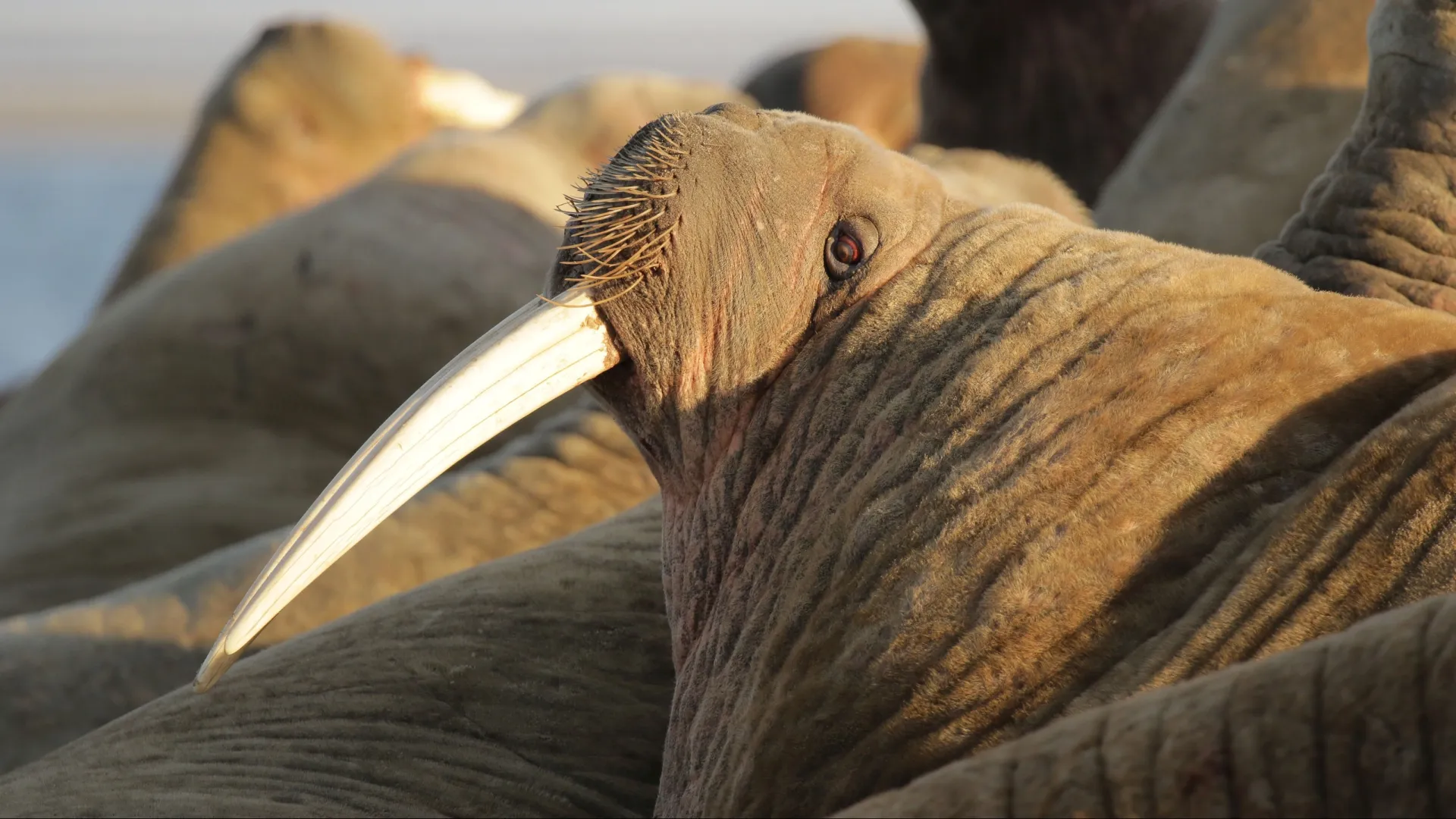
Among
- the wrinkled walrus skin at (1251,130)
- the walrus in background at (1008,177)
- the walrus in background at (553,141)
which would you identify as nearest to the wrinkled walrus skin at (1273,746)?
the walrus in background at (1008,177)

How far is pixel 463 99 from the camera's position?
36.0 feet

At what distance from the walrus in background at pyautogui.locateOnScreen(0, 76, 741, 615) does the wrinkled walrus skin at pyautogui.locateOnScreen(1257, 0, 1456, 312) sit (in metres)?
3.57

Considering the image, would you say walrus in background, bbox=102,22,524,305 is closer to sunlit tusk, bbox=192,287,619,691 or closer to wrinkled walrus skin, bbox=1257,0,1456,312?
wrinkled walrus skin, bbox=1257,0,1456,312

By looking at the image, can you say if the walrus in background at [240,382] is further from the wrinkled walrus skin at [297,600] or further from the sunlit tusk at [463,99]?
the sunlit tusk at [463,99]

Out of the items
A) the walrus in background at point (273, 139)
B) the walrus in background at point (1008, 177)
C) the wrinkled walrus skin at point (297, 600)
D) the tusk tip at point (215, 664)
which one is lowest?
the walrus in background at point (273, 139)

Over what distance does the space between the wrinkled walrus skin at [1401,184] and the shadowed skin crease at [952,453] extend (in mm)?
565

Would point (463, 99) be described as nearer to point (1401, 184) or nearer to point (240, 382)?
point (240, 382)

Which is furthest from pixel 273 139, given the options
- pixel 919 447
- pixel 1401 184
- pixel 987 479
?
pixel 987 479

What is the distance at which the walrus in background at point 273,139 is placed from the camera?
30.0 ft

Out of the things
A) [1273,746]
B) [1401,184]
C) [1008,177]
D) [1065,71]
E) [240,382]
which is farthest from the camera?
[1065,71]

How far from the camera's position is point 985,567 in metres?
2.18

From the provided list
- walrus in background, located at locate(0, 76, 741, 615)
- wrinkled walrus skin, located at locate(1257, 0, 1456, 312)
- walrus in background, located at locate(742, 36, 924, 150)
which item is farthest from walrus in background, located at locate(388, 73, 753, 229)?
wrinkled walrus skin, located at locate(1257, 0, 1456, 312)

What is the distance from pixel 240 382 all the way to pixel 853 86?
5.40 metres

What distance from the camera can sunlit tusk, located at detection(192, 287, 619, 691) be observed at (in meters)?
2.46
